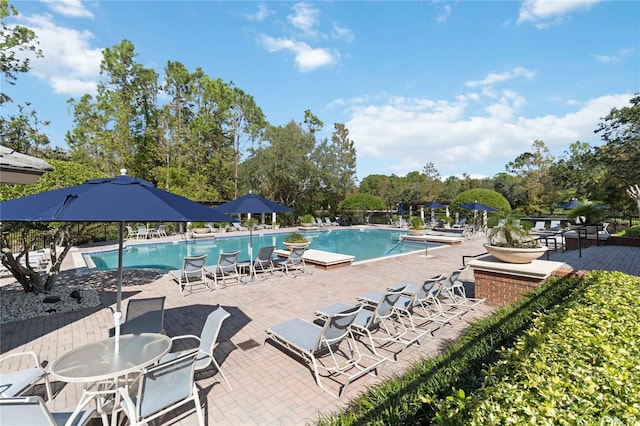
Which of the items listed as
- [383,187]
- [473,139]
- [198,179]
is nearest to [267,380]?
[198,179]

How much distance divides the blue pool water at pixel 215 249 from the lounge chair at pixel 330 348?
29.5 feet

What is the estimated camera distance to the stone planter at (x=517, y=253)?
5820mm

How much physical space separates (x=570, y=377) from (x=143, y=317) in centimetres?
456

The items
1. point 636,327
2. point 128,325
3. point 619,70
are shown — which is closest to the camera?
point 636,327

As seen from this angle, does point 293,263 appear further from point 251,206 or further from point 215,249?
point 215,249

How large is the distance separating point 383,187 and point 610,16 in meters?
27.7

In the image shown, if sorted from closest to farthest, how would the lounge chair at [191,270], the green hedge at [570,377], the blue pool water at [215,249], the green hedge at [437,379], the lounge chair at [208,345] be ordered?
1. the green hedge at [570,377]
2. the green hedge at [437,379]
3. the lounge chair at [208,345]
4. the lounge chair at [191,270]
5. the blue pool water at [215,249]

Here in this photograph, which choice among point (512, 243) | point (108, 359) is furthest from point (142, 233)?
point (512, 243)

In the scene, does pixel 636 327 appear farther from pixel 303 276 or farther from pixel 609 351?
pixel 303 276

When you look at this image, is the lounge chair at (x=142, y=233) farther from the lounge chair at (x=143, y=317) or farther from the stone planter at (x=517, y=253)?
the stone planter at (x=517, y=253)

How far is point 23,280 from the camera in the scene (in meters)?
6.48

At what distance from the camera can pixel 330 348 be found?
3.77 m

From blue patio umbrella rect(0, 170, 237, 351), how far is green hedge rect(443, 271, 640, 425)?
2919mm

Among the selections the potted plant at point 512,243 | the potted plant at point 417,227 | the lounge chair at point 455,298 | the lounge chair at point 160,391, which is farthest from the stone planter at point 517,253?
the potted plant at point 417,227
